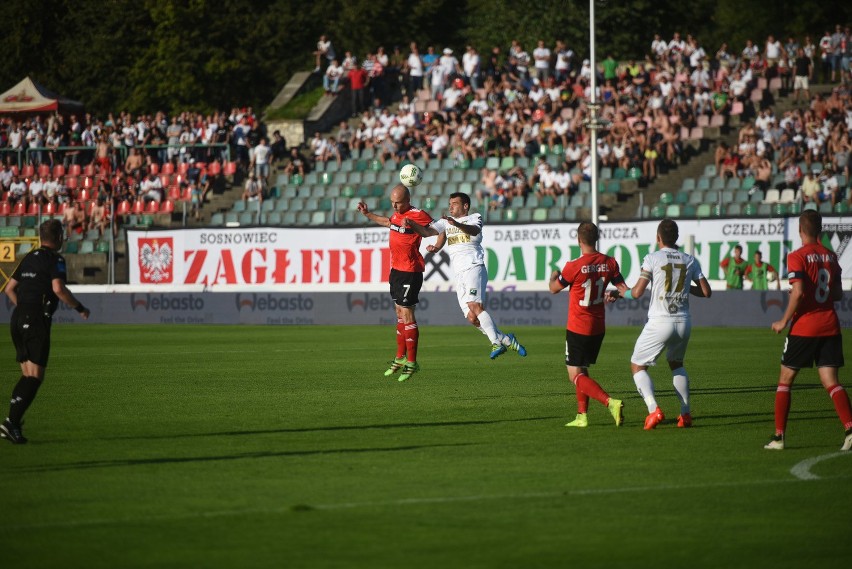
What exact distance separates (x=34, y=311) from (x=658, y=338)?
18.0ft

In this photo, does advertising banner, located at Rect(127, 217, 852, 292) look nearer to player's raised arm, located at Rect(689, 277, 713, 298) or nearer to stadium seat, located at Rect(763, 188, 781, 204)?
stadium seat, located at Rect(763, 188, 781, 204)

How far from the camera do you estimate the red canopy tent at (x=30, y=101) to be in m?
48.3

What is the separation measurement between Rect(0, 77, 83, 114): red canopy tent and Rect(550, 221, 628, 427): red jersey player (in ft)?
128

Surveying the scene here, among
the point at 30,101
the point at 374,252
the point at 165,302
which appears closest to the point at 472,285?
the point at 374,252

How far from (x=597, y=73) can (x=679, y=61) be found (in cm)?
283

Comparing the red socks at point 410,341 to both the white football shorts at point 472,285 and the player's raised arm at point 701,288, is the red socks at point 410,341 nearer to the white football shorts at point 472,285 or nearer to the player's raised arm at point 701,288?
the white football shorts at point 472,285

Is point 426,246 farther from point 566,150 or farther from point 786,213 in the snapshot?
point 566,150

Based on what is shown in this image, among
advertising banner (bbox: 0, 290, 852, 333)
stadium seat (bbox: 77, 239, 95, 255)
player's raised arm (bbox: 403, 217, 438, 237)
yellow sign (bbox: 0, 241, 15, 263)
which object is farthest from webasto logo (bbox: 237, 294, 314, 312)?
player's raised arm (bbox: 403, 217, 438, 237)

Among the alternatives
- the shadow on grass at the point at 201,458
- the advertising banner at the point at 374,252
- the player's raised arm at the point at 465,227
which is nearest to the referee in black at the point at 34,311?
the shadow on grass at the point at 201,458

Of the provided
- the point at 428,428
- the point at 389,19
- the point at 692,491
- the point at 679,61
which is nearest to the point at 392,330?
the point at 679,61

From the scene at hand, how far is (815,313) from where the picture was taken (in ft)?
36.3

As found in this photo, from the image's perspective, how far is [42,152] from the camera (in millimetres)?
48062

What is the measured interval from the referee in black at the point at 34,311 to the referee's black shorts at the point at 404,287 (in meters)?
6.77

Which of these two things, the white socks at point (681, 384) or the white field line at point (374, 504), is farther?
the white socks at point (681, 384)
